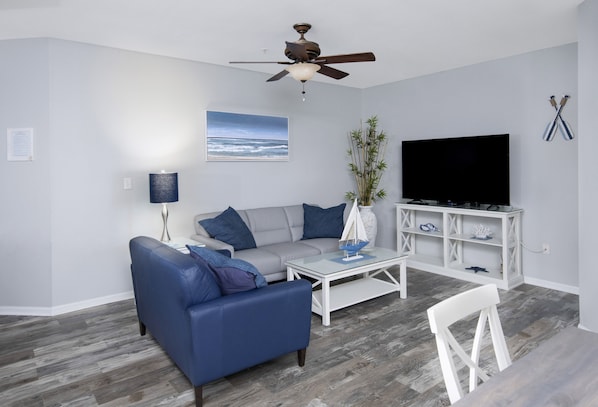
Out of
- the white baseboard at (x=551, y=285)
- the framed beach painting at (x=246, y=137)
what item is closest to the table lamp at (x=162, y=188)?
the framed beach painting at (x=246, y=137)

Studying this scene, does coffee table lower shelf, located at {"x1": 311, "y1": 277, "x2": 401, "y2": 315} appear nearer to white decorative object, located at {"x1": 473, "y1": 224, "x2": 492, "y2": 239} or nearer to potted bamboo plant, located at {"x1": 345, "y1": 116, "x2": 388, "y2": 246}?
white decorative object, located at {"x1": 473, "y1": 224, "x2": 492, "y2": 239}

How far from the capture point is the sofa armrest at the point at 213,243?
400cm

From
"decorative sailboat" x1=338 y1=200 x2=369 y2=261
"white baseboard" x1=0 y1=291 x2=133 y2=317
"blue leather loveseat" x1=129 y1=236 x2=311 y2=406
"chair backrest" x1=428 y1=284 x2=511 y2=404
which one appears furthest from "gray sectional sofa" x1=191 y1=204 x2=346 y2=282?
"chair backrest" x1=428 y1=284 x2=511 y2=404

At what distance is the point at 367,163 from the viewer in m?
6.09

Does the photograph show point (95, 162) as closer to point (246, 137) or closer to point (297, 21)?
point (246, 137)

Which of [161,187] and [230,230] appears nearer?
[161,187]

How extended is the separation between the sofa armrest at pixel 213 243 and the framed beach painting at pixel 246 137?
3.22 ft

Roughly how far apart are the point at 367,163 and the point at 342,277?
2.78 meters

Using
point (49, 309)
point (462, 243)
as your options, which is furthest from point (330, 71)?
point (49, 309)

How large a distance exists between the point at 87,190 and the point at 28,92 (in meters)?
1.01

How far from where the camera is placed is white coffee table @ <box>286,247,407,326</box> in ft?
11.6

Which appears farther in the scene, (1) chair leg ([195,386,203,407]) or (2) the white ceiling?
(2) the white ceiling

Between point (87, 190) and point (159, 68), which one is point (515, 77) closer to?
point (159, 68)

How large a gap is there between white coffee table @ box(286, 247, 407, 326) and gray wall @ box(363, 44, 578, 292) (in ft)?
5.48
